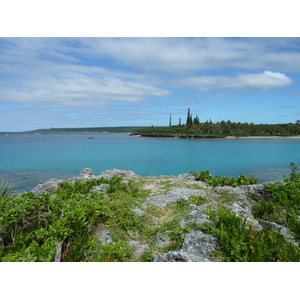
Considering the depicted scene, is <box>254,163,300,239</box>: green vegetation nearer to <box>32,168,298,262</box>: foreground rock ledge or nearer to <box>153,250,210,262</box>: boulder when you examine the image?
<box>32,168,298,262</box>: foreground rock ledge

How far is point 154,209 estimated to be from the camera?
273 inches

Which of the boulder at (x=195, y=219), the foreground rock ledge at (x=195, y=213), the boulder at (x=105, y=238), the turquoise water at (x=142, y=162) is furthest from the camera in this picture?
the turquoise water at (x=142, y=162)

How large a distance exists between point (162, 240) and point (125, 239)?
3.13ft

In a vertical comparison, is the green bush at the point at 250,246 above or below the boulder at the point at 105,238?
above

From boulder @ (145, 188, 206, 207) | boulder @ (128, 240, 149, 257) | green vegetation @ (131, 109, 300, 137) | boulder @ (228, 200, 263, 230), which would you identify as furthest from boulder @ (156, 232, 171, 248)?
green vegetation @ (131, 109, 300, 137)

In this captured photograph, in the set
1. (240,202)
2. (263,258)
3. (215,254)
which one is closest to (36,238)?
(215,254)

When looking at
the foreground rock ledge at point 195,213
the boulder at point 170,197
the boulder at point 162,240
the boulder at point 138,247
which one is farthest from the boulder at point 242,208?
the boulder at point 138,247

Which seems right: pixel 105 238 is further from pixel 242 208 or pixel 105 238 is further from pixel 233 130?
pixel 233 130

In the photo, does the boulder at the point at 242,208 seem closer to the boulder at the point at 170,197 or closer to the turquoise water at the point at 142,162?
the boulder at the point at 170,197

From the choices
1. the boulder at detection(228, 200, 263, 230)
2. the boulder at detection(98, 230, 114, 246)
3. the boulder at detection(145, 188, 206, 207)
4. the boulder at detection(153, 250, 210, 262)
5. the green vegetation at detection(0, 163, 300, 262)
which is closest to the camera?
the boulder at detection(153, 250, 210, 262)

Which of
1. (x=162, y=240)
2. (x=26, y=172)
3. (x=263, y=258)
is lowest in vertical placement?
(x=26, y=172)

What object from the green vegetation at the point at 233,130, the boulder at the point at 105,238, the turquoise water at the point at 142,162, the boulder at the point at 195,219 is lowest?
the turquoise water at the point at 142,162

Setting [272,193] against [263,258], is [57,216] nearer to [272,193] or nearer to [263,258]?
[263,258]

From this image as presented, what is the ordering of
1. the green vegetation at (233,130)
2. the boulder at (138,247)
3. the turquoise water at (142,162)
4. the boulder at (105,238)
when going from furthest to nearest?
1. the green vegetation at (233,130)
2. the turquoise water at (142,162)
3. the boulder at (105,238)
4. the boulder at (138,247)
